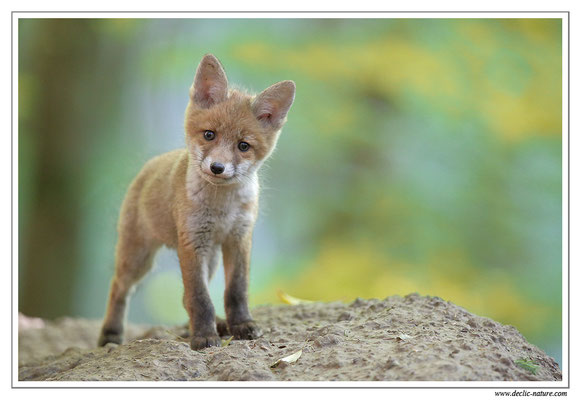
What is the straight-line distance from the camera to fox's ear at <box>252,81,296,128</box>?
11.8 ft

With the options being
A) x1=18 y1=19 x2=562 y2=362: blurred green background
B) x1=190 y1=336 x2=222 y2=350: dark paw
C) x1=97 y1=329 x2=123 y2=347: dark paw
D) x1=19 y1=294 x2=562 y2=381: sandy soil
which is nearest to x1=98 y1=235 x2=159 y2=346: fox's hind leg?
x1=97 y1=329 x2=123 y2=347: dark paw

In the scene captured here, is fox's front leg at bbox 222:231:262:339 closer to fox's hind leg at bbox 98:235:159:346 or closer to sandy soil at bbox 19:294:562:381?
sandy soil at bbox 19:294:562:381

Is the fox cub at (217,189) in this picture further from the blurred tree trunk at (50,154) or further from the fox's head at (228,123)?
the blurred tree trunk at (50,154)

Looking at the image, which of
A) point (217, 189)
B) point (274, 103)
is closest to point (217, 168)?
point (217, 189)

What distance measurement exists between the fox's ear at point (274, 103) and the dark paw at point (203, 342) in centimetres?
127

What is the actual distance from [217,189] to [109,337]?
1730mm

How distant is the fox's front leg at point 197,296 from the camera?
11.6 feet

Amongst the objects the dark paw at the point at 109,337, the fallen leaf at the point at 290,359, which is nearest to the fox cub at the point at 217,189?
the fallen leaf at the point at 290,359

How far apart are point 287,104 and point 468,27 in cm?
440

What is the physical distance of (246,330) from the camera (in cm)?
372

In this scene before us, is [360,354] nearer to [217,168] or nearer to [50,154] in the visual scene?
[217,168]
